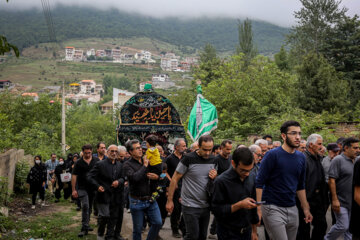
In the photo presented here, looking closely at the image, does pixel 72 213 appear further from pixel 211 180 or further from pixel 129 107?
pixel 211 180

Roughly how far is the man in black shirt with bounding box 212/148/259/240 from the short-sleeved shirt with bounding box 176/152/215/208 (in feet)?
3.46

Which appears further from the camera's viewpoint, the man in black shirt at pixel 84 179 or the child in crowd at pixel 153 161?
the man in black shirt at pixel 84 179

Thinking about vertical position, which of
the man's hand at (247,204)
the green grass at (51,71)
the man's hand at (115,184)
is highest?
the man's hand at (247,204)

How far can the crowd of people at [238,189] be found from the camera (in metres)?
4.68

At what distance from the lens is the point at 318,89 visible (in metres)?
24.7

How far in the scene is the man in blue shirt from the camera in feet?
17.0

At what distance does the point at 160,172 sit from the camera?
23.0ft

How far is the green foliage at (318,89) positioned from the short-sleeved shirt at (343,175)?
18787mm

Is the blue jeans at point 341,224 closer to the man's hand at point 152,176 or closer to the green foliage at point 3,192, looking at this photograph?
the man's hand at point 152,176

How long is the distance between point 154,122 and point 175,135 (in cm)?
90

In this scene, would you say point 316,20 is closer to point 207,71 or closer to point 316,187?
point 207,71

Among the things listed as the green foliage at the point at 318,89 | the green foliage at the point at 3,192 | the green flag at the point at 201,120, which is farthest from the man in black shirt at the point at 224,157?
the green foliage at the point at 318,89

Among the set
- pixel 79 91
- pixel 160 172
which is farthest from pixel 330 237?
pixel 79 91

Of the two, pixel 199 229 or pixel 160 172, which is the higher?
pixel 160 172
